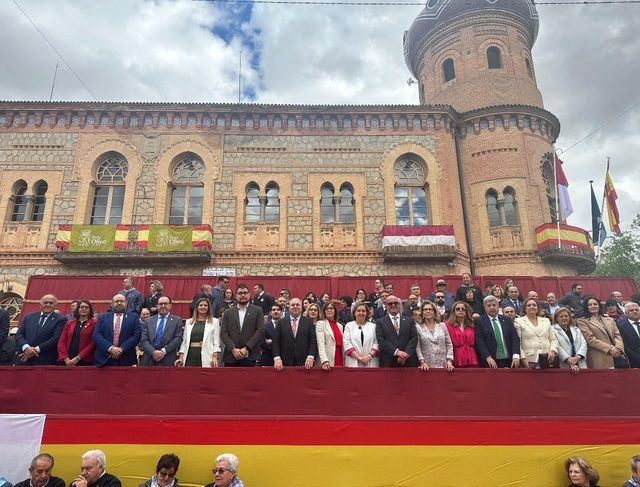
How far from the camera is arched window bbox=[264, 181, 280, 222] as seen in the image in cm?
1862

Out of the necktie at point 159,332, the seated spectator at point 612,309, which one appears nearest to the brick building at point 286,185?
the seated spectator at point 612,309

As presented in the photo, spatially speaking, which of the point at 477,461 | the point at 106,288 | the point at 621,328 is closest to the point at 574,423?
the point at 477,461

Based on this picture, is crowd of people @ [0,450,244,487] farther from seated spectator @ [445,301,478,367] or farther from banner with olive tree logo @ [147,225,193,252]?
banner with olive tree logo @ [147,225,193,252]

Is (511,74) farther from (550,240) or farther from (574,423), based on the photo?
(574,423)

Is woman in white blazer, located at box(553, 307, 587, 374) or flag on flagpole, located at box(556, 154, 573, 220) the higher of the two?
flag on flagpole, located at box(556, 154, 573, 220)

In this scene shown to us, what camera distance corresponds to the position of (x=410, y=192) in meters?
19.5

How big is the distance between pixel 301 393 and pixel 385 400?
1.13m

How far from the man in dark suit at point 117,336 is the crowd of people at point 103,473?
4.72ft

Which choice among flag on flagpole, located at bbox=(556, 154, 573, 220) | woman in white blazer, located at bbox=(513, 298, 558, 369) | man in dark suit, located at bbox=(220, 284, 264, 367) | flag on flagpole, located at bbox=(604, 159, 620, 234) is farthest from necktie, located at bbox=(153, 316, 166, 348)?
flag on flagpole, located at bbox=(604, 159, 620, 234)

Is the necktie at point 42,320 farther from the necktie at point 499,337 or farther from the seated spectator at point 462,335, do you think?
the necktie at point 499,337

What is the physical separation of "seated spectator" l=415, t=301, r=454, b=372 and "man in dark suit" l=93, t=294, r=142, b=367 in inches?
166

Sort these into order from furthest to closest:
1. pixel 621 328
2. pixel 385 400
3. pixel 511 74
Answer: pixel 511 74
pixel 621 328
pixel 385 400

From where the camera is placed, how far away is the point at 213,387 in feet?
17.6

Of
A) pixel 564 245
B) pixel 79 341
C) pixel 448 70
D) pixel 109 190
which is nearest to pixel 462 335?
pixel 79 341
